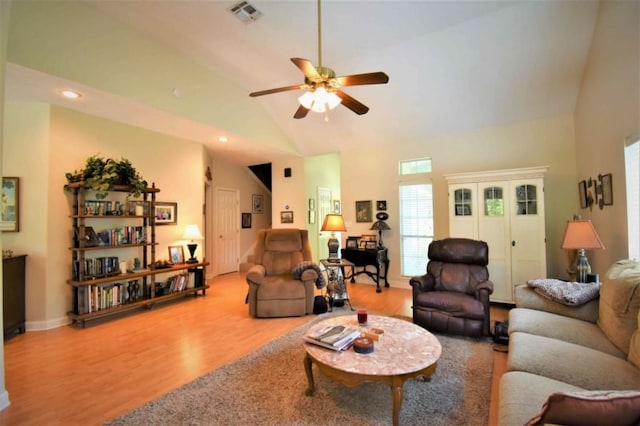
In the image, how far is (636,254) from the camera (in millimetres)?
2477

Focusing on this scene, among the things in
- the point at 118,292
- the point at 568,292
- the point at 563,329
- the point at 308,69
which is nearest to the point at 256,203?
the point at 118,292

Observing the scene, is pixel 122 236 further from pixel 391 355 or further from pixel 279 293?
pixel 391 355

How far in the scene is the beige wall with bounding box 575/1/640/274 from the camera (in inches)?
92.2

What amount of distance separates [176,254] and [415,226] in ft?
13.5

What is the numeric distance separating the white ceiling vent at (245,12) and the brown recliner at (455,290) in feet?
11.1

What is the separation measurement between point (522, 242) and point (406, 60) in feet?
9.50

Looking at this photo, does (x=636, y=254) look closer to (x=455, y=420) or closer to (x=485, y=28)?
(x=455, y=420)

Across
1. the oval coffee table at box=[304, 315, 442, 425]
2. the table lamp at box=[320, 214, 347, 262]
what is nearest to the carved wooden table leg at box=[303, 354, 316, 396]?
the oval coffee table at box=[304, 315, 442, 425]

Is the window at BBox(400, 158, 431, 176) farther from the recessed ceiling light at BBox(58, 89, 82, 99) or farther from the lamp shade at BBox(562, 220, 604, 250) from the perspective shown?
the recessed ceiling light at BBox(58, 89, 82, 99)

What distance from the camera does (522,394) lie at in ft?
4.40

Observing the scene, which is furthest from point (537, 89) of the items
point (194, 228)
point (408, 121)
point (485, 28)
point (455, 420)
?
point (194, 228)

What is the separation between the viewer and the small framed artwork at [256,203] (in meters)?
7.56

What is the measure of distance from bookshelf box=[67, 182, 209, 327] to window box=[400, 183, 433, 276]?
11.8 ft

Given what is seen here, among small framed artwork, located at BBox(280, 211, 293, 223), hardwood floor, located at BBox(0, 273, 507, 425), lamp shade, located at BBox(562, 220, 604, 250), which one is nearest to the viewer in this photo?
hardwood floor, located at BBox(0, 273, 507, 425)
